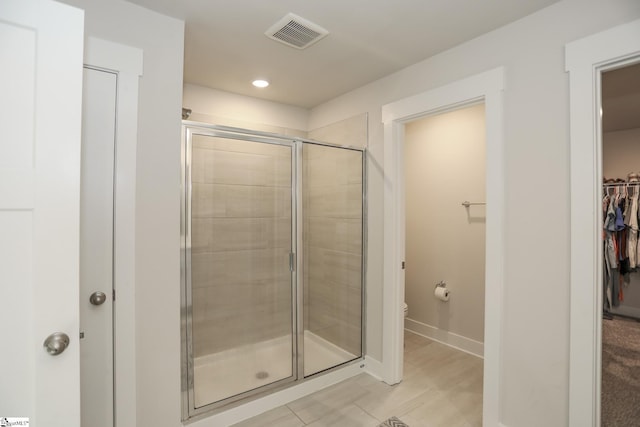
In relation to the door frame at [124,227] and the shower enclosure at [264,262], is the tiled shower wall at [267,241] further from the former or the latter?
the door frame at [124,227]

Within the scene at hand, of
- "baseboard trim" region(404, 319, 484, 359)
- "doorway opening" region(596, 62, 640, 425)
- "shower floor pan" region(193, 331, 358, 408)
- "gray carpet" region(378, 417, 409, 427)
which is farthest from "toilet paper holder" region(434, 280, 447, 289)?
"gray carpet" region(378, 417, 409, 427)

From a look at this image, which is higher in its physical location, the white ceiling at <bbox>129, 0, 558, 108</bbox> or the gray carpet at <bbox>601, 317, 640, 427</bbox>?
the white ceiling at <bbox>129, 0, 558, 108</bbox>

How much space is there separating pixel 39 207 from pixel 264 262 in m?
1.52

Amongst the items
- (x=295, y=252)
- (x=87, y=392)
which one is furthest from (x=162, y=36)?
(x=87, y=392)

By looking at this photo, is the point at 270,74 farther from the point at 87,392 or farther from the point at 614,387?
the point at 614,387

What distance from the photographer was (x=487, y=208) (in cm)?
195

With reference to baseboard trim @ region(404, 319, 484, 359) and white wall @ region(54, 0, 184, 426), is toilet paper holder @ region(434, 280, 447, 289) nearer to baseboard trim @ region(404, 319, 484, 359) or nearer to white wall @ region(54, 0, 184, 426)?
baseboard trim @ region(404, 319, 484, 359)

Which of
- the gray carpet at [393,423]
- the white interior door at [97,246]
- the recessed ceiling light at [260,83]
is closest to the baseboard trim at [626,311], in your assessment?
the gray carpet at [393,423]

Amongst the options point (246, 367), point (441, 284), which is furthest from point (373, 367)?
point (441, 284)

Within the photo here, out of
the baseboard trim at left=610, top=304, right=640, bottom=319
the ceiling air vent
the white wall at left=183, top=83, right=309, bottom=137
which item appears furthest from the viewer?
the baseboard trim at left=610, top=304, right=640, bottom=319

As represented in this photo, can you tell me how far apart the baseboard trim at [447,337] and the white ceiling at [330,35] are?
2688 mm

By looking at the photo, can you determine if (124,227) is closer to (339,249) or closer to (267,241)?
(267,241)

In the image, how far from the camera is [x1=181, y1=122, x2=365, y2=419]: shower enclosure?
2.04 meters

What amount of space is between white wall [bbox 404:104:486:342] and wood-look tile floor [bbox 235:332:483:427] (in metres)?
0.61
